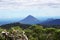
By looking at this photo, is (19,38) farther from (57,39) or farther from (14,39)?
(57,39)

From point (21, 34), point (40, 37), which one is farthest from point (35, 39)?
point (21, 34)

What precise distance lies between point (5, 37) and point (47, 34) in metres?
10.4

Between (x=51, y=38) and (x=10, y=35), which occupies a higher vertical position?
(x=10, y=35)

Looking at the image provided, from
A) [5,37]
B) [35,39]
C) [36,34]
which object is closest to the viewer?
[5,37]

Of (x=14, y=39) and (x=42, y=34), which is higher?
(x=14, y=39)

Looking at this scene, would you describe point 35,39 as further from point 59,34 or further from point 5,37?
point 5,37

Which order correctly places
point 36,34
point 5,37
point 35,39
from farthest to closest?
1. point 36,34
2. point 35,39
3. point 5,37

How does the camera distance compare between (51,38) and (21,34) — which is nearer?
(21,34)

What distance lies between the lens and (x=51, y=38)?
31531 millimetres

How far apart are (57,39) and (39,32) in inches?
163

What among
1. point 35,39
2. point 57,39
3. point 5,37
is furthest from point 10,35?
point 57,39

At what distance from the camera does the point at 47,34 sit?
1296 inches

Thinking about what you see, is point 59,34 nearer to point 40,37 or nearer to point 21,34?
point 40,37

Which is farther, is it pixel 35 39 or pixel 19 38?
pixel 35 39
